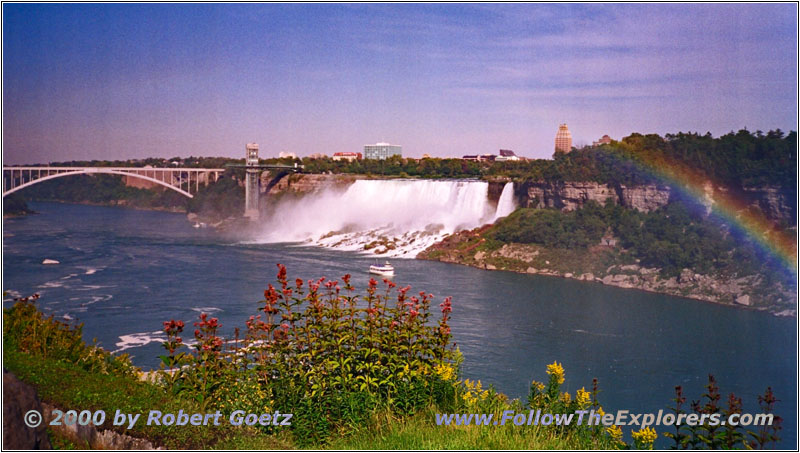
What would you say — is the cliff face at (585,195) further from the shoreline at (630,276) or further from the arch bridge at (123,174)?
the arch bridge at (123,174)

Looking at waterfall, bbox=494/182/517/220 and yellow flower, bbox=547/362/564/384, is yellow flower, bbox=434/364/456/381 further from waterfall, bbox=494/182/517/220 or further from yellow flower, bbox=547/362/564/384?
waterfall, bbox=494/182/517/220

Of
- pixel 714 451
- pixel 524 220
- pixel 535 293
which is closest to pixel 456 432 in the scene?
pixel 714 451

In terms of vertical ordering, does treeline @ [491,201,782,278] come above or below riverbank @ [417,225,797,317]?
above

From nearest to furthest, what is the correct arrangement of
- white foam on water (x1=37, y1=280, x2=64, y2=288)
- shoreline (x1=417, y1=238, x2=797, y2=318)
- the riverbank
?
white foam on water (x1=37, y1=280, x2=64, y2=288) < shoreline (x1=417, y1=238, x2=797, y2=318) < the riverbank

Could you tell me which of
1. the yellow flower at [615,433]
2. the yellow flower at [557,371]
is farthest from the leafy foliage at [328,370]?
the yellow flower at [615,433]

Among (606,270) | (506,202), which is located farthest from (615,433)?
(506,202)

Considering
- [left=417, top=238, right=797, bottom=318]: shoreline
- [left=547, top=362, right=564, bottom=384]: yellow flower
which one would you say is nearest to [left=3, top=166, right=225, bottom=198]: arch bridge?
[left=417, top=238, right=797, bottom=318]: shoreline

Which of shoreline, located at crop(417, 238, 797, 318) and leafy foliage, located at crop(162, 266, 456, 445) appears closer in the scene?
leafy foliage, located at crop(162, 266, 456, 445)
